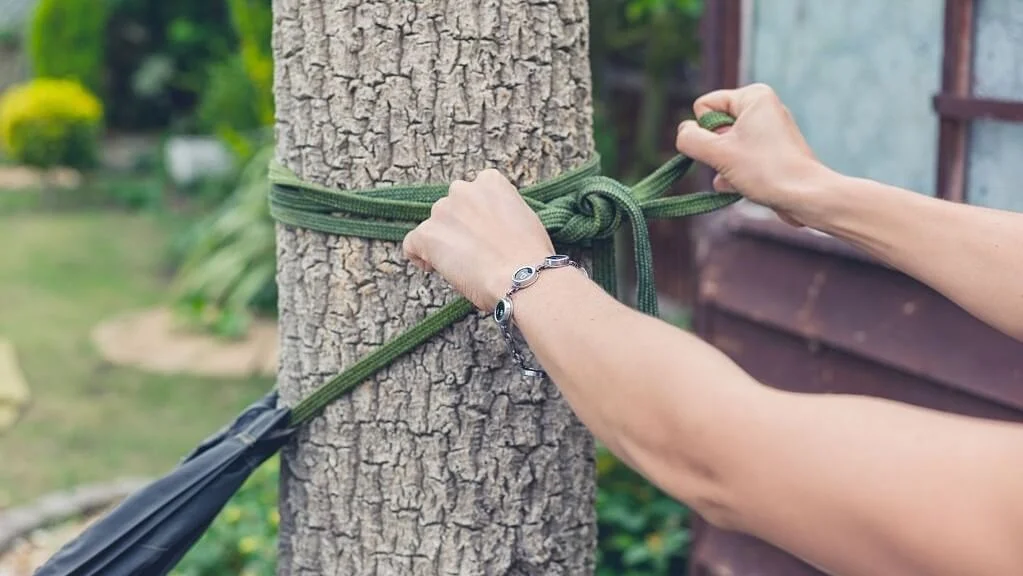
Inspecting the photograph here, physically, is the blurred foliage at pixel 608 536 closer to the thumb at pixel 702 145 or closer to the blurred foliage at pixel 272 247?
the blurred foliage at pixel 272 247

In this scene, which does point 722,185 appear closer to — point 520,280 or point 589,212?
point 589,212

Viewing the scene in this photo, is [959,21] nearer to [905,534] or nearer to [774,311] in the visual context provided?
[774,311]

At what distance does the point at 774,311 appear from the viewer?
3084mm

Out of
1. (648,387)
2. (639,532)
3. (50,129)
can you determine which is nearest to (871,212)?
(648,387)

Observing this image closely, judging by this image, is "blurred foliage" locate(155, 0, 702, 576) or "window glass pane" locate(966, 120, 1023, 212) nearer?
"window glass pane" locate(966, 120, 1023, 212)

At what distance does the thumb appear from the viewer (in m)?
1.71

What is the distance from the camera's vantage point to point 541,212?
1.60m

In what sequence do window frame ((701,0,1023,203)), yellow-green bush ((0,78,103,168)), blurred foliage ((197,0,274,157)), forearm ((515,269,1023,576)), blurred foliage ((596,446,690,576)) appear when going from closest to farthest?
forearm ((515,269,1023,576)) < window frame ((701,0,1023,203)) < blurred foliage ((596,446,690,576)) < blurred foliage ((197,0,274,157)) < yellow-green bush ((0,78,103,168))

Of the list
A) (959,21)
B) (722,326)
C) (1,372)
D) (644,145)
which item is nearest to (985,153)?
(959,21)

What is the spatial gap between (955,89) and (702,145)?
3.86 feet

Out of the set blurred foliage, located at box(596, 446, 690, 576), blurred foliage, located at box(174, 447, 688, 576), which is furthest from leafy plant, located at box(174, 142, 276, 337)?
blurred foliage, located at box(596, 446, 690, 576)

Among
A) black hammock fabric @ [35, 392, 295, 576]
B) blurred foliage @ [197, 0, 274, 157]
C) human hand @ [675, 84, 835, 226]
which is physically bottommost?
blurred foliage @ [197, 0, 274, 157]

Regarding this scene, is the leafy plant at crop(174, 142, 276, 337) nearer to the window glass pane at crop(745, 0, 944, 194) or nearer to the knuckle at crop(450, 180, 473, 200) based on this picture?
the window glass pane at crop(745, 0, 944, 194)

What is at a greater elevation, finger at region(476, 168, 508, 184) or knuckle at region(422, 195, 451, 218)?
finger at region(476, 168, 508, 184)
